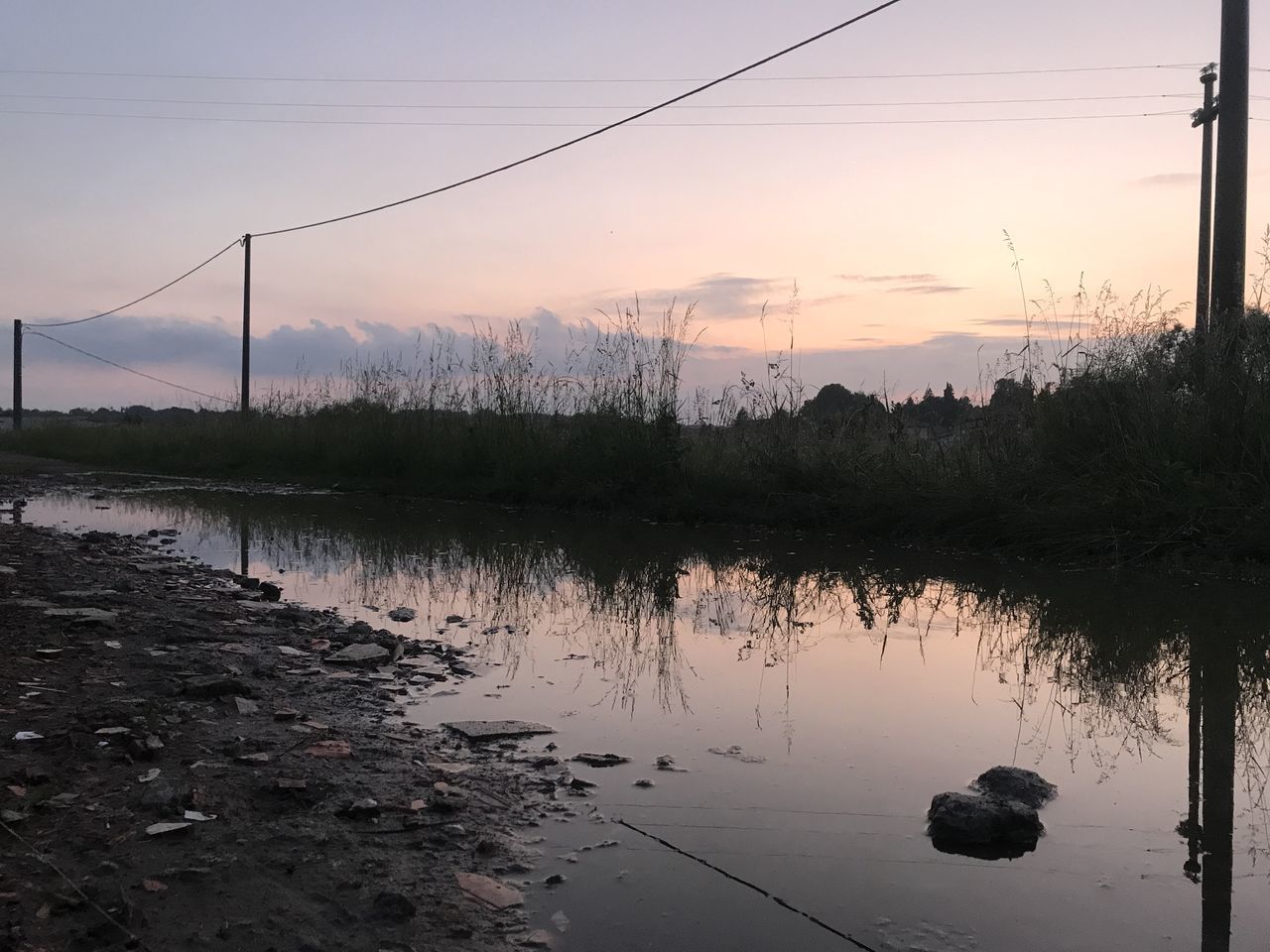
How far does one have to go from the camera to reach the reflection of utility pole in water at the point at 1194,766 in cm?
202

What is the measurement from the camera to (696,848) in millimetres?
2023

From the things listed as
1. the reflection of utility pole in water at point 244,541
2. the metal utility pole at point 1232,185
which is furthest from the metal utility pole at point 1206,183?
the reflection of utility pole in water at point 244,541

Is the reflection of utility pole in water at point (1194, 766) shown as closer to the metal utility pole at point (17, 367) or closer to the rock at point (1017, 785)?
the rock at point (1017, 785)

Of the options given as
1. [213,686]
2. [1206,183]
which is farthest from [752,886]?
[1206,183]

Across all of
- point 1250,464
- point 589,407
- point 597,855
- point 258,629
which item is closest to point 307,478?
point 589,407

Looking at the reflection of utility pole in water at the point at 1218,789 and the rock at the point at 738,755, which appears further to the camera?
the rock at the point at 738,755

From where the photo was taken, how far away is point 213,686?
116 inches

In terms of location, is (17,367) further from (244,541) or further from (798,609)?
(798,609)

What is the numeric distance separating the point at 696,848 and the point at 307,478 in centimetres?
1218

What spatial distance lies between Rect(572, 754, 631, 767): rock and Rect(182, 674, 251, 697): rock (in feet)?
3.89

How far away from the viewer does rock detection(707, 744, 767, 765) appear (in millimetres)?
2580

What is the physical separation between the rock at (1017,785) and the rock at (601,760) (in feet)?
3.06

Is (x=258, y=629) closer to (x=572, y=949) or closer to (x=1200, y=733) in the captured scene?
(x=572, y=949)

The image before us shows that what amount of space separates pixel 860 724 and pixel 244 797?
1818mm
